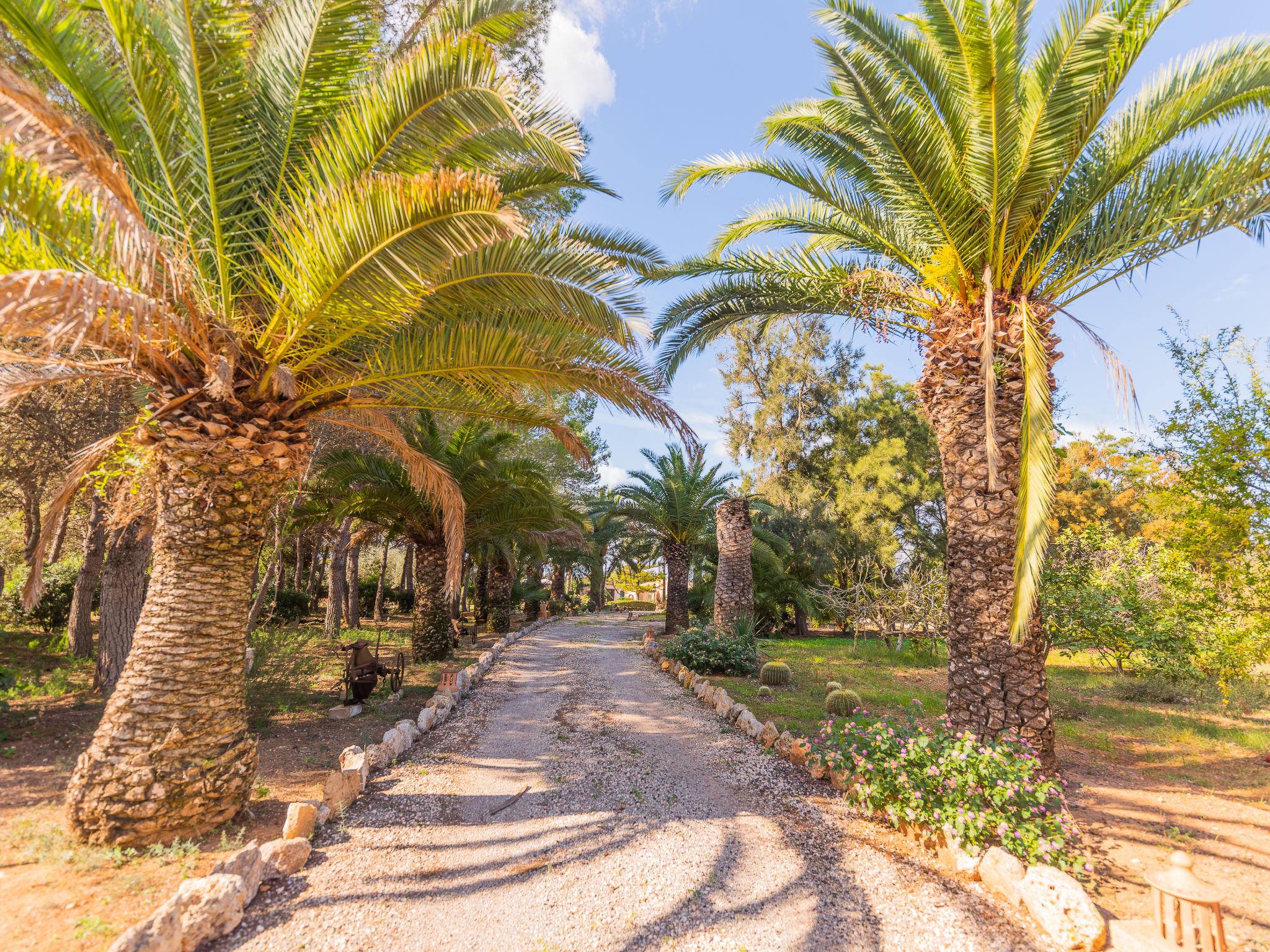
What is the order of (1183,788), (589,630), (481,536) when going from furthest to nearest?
(589,630) → (481,536) → (1183,788)

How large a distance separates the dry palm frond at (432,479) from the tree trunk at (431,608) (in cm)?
470

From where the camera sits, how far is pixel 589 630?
61.7ft

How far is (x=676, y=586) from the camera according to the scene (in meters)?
16.1

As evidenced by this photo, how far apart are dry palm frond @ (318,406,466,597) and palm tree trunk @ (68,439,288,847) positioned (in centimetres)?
139

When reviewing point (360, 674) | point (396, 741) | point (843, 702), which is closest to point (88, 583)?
point (360, 674)

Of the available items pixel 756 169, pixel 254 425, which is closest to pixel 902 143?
pixel 756 169

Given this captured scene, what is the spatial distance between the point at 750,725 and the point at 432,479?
15.7ft

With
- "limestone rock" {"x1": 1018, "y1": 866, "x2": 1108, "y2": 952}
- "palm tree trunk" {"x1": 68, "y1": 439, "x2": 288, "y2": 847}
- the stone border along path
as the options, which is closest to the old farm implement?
the stone border along path

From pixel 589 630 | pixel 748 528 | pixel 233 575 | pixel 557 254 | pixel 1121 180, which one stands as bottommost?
pixel 589 630

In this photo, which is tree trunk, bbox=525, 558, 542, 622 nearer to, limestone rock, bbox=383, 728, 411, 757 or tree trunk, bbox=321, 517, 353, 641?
tree trunk, bbox=321, 517, 353, 641

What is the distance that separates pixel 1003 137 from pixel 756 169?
2364mm

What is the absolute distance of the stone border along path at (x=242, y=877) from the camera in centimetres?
245

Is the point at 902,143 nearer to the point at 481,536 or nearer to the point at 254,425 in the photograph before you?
the point at 254,425

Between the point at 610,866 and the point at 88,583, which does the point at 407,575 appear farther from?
the point at 610,866
